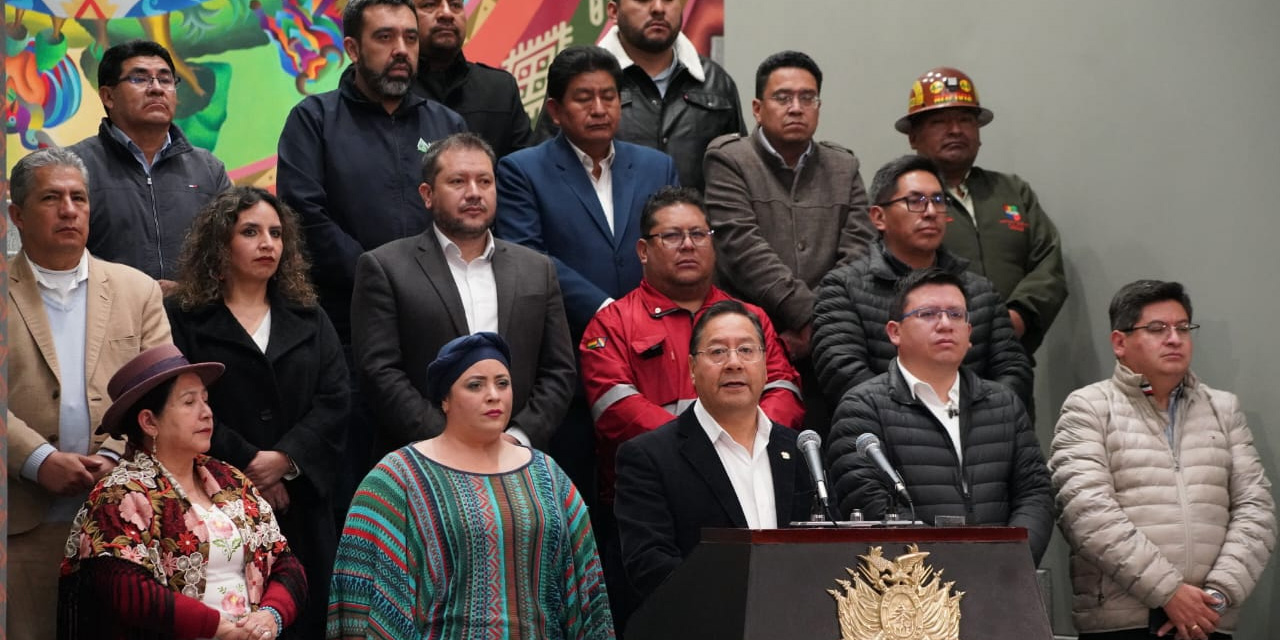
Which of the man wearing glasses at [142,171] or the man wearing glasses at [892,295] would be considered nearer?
the man wearing glasses at [142,171]

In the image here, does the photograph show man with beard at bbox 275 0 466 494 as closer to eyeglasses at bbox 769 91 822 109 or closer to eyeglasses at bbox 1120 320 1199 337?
eyeglasses at bbox 769 91 822 109

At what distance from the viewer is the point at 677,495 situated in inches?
169

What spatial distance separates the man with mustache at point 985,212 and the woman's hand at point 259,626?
3.02m

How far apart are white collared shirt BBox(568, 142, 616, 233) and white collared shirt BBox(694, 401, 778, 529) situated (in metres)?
1.35

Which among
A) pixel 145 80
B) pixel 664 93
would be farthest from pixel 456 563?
pixel 664 93

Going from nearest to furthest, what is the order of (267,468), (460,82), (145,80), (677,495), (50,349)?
(677,495) → (50,349) → (267,468) → (145,80) → (460,82)

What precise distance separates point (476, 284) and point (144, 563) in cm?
152

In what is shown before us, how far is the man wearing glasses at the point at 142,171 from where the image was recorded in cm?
509

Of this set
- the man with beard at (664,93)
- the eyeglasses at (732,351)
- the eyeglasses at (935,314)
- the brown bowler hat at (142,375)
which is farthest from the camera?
the man with beard at (664,93)

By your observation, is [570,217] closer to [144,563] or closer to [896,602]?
[144,563]

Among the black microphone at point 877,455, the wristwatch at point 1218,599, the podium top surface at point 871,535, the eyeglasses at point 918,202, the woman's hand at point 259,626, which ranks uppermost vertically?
the eyeglasses at point 918,202

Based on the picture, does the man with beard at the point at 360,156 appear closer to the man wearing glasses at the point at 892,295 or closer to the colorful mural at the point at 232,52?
the man wearing glasses at the point at 892,295

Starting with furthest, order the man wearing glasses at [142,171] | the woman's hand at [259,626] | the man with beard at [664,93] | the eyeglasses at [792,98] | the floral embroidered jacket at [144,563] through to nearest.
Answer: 1. the man with beard at [664,93]
2. the eyeglasses at [792,98]
3. the man wearing glasses at [142,171]
4. the woman's hand at [259,626]
5. the floral embroidered jacket at [144,563]

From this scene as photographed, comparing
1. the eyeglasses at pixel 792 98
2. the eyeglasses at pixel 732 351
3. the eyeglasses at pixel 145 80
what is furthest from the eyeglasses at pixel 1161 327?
the eyeglasses at pixel 145 80
